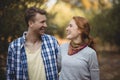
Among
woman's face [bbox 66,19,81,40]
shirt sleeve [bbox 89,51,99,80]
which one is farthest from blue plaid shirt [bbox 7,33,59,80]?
shirt sleeve [bbox 89,51,99,80]

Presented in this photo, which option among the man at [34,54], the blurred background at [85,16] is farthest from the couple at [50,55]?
the blurred background at [85,16]

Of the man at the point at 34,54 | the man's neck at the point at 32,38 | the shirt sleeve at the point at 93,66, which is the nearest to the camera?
the shirt sleeve at the point at 93,66

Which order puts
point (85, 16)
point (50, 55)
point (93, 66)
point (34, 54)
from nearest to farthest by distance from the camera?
1. point (93, 66)
2. point (34, 54)
3. point (50, 55)
4. point (85, 16)

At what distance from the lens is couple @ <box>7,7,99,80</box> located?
196 inches

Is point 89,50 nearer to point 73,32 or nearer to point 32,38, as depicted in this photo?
point 73,32

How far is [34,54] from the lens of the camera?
525 cm

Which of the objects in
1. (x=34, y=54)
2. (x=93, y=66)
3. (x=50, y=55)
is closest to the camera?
(x=93, y=66)

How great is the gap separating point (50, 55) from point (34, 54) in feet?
0.74

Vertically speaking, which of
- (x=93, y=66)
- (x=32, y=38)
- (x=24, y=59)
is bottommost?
(x=93, y=66)

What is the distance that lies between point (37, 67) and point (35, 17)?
65cm

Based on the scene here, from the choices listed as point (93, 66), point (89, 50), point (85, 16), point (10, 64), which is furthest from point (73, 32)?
point (85, 16)

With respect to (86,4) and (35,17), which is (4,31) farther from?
(86,4)

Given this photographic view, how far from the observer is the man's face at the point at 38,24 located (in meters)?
5.24

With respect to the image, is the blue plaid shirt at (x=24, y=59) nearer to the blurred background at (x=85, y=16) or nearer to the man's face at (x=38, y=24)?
the man's face at (x=38, y=24)
